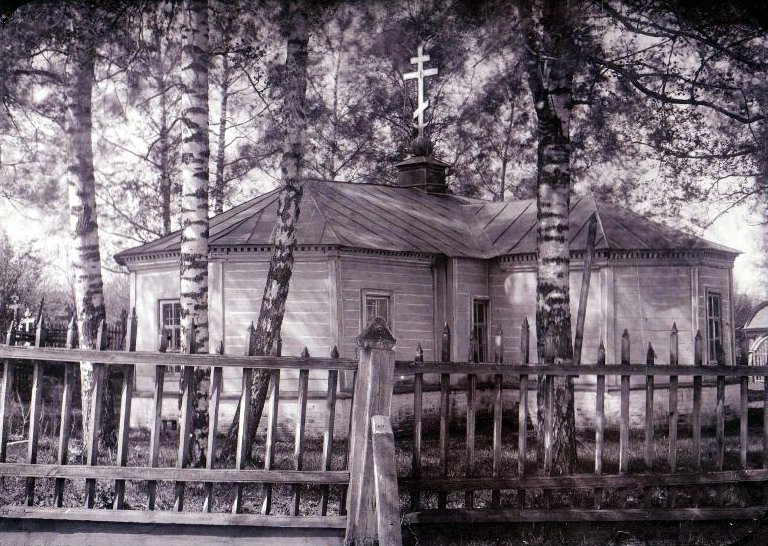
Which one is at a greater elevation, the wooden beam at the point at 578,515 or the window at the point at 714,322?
the window at the point at 714,322

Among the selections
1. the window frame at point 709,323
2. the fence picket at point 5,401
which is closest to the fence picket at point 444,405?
the fence picket at point 5,401

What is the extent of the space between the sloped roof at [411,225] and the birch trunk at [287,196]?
3.62 m

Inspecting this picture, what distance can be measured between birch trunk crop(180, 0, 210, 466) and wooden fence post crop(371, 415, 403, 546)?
3926mm

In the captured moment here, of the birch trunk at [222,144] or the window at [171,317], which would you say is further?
the window at [171,317]

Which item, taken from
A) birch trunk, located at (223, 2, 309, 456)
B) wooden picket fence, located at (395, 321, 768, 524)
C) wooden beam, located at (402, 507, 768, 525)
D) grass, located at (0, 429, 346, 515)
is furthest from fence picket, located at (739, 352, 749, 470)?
birch trunk, located at (223, 2, 309, 456)

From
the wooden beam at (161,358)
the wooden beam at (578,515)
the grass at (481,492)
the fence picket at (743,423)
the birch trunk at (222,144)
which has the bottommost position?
the grass at (481,492)

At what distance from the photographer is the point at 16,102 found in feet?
25.0

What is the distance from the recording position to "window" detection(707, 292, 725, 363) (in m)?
14.3

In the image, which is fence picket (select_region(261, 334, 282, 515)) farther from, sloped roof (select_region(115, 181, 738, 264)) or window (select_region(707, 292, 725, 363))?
window (select_region(707, 292, 725, 363))

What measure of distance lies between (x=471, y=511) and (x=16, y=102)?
20.5 ft

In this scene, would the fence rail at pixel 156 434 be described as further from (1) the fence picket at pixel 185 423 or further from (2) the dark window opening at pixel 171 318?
(2) the dark window opening at pixel 171 318

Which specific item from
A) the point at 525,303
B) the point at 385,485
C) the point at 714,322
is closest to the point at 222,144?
the point at 525,303

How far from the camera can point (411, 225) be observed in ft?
48.5

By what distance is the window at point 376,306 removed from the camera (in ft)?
43.1
